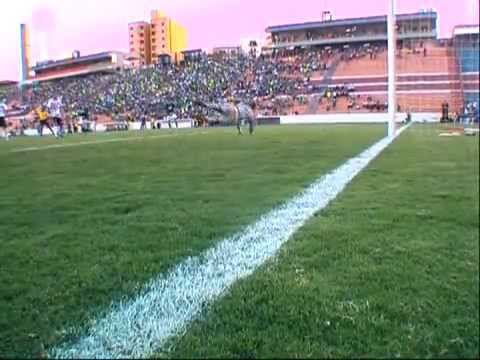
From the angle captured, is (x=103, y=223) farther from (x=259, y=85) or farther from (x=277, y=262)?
Result: (x=259, y=85)

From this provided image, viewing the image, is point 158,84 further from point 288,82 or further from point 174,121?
point 288,82

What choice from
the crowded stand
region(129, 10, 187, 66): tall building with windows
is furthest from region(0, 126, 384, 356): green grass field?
the crowded stand

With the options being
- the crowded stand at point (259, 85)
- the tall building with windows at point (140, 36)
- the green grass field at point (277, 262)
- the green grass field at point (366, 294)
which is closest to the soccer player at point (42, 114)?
the crowded stand at point (259, 85)

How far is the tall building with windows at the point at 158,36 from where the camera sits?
8.95ft

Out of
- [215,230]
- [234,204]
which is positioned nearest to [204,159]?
[234,204]

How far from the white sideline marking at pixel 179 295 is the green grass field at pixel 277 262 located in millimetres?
68

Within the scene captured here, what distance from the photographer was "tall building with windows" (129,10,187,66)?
2729 mm

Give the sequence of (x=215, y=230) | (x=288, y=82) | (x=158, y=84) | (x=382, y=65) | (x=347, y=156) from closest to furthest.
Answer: (x=215, y=230) → (x=347, y=156) → (x=158, y=84) → (x=382, y=65) → (x=288, y=82)

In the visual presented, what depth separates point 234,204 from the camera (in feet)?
14.4

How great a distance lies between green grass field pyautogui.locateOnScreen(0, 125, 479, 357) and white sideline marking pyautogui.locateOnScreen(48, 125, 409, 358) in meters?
0.07

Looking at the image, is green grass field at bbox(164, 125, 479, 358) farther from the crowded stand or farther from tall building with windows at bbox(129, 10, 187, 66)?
the crowded stand

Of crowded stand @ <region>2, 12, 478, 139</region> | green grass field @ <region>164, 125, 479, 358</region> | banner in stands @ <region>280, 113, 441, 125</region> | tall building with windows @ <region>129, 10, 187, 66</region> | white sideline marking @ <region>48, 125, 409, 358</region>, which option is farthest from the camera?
banner in stands @ <region>280, 113, 441, 125</region>

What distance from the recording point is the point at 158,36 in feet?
9.34

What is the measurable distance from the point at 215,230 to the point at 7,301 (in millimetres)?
1395
